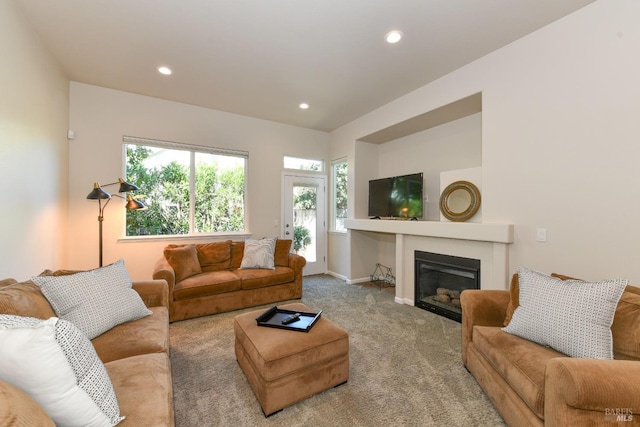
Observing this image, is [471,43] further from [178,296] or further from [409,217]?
[178,296]

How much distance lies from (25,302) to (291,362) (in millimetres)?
1471

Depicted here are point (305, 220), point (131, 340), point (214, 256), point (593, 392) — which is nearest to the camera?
point (593, 392)

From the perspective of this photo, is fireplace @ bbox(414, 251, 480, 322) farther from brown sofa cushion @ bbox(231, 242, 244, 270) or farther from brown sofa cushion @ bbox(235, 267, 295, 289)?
brown sofa cushion @ bbox(231, 242, 244, 270)

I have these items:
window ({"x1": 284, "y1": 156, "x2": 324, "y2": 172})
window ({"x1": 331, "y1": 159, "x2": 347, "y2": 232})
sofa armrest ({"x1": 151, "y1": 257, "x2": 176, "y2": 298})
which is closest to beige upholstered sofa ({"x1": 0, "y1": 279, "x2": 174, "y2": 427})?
sofa armrest ({"x1": 151, "y1": 257, "x2": 176, "y2": 298})

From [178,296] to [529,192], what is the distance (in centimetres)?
378

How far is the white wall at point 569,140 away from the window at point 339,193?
2.54 m

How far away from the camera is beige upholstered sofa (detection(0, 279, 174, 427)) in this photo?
71 cm

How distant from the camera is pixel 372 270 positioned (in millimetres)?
4996

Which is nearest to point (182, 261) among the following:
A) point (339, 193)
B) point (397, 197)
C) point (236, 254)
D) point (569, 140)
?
point (236, 254)

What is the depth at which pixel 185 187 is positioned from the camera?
4.20 metres

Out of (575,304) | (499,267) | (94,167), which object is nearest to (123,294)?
(94,167)

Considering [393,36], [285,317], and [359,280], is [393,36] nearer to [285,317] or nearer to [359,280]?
[285,317]

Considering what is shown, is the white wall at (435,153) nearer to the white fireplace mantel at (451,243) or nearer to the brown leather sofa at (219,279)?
the white fireplace mantel at (451,243)

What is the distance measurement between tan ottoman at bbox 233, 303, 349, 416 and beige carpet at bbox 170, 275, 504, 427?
88mm
